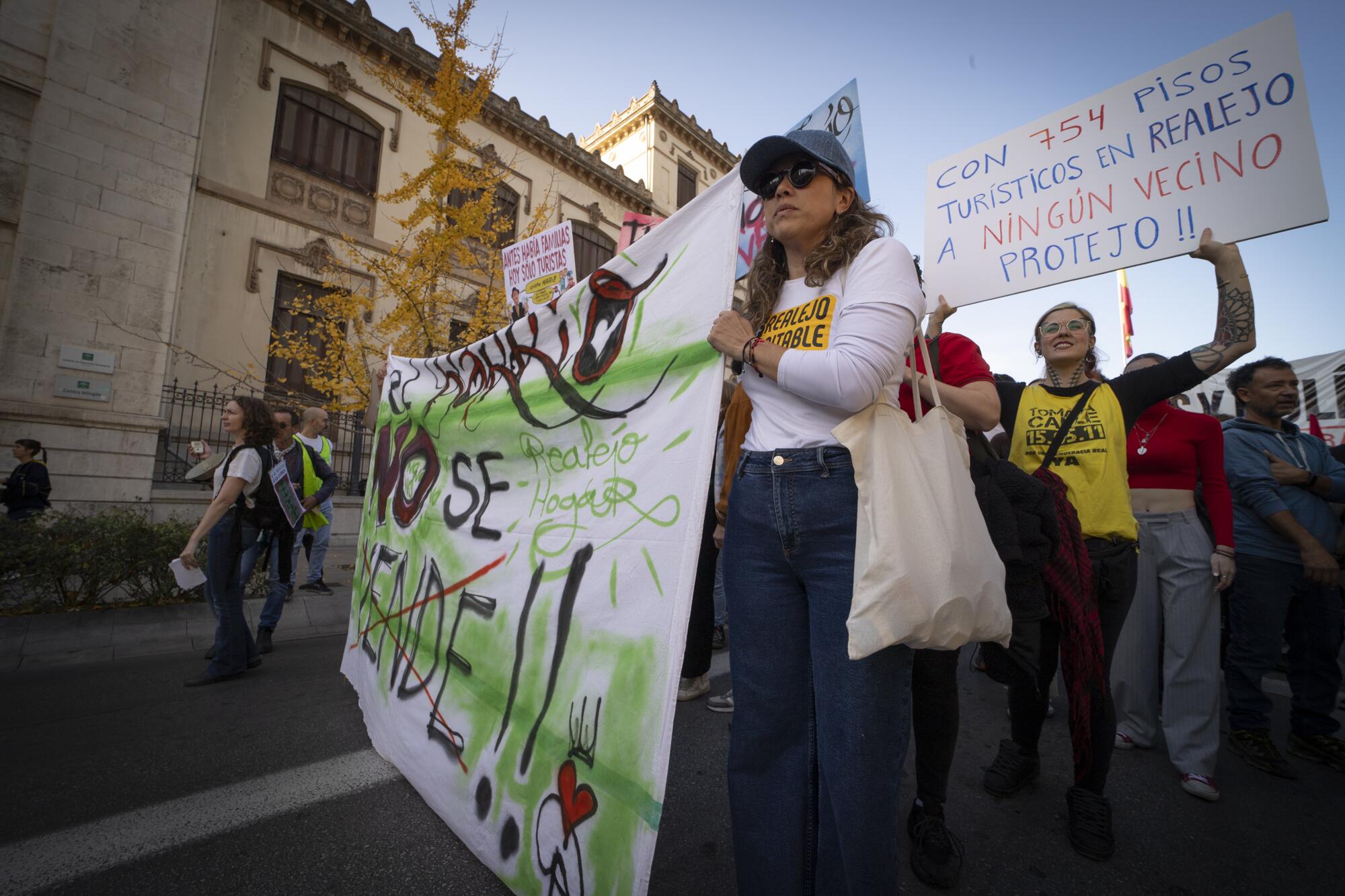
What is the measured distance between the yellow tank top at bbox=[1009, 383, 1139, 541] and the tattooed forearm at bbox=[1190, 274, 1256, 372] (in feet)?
1.07

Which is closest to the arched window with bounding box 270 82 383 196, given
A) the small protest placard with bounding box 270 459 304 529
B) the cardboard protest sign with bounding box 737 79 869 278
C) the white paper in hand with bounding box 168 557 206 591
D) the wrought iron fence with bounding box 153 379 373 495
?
the wrought iron fence with bounding box 153 379 373 495

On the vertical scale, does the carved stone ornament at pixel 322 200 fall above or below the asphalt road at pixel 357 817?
above

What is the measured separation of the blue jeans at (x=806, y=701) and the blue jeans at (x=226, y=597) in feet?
12.0

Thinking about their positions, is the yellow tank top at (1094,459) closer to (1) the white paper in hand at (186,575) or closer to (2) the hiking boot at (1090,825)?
(2) the hiking boot at (1090,825)

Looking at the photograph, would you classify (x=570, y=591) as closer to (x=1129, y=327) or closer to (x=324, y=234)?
(x=1129, y=327)

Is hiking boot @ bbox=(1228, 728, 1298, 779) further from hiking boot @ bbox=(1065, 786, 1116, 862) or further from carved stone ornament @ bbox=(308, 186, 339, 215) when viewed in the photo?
carved stone ornament @ bbox=(308, 186, 339, 215)

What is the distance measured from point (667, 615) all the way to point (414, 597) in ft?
5.10

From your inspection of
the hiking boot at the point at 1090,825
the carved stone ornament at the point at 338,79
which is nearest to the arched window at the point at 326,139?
the carved stone ornament at the point at 338,79

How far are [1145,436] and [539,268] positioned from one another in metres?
4.70

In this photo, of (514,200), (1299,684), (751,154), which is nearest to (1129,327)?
(1299,684)

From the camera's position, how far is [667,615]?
1398mm

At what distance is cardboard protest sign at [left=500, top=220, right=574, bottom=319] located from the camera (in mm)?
5281

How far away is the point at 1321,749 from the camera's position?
9.84 ft

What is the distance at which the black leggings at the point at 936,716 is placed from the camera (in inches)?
74.4
